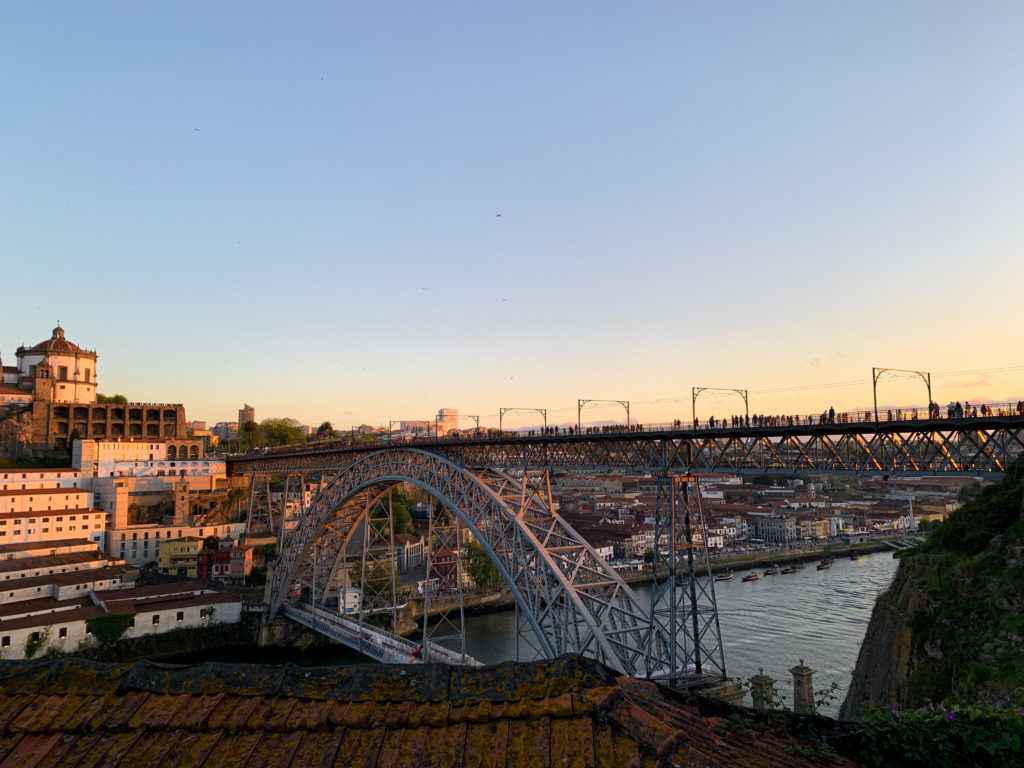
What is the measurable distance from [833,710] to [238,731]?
3094 centimetres

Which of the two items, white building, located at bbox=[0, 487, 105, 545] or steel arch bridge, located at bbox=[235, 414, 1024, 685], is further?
white building, located at bbox=[0, 487, 105, 545]

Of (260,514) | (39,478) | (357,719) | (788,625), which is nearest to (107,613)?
(260,514)

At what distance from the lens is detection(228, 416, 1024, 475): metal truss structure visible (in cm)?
1416

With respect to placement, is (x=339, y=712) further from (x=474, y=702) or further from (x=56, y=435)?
(x=56, y=435)

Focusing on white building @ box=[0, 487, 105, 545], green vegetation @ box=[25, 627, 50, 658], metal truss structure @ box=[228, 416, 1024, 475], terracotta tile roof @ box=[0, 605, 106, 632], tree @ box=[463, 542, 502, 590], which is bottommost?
tree @ box=[463, 542, 502, 590]

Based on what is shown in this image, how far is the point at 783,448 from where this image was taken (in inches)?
697

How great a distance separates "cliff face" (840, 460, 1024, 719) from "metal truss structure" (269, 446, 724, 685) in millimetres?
4844

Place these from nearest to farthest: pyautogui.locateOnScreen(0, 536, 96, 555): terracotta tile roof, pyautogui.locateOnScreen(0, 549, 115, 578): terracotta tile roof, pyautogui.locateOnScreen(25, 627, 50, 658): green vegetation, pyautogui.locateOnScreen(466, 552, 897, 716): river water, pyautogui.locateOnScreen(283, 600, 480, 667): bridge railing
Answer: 1. pyautogui.locateOnScreen(283, 600, 480, 667): bridge railing
2. pyautogui.locateOnScreen(25, 627, 50, 658): green vegetation
3. pyautogui.locateOnScreen(466, 552, 897, 716): river water
4. pyautogui.locateOnScreen(0, 549, 115, 578): terracotta tile roof
5. pyautogui.locateOnScreen(0, 536, 96, 555): terracotta tile roof

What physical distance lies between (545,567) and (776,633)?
Answer: 26.9 meters

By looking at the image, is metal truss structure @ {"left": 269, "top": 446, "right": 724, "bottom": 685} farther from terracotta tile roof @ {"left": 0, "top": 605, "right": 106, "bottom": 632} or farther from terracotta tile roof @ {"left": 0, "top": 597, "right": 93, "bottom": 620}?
terracotta tile roof @ {"left": 0, "top": 597, "right": 93, "bottom": 620}

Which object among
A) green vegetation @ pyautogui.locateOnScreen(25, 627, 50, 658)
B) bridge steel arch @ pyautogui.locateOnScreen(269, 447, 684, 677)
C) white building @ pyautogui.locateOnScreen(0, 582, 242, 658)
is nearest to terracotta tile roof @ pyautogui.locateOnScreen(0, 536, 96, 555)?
white building @ pyautogui.locateOnScreen(0, 582, 242, 658)

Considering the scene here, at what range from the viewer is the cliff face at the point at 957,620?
528 inches

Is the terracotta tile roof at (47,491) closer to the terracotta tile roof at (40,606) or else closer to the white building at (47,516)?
the white building at (47,516)

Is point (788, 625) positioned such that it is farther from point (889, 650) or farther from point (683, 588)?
point (683, 588)
